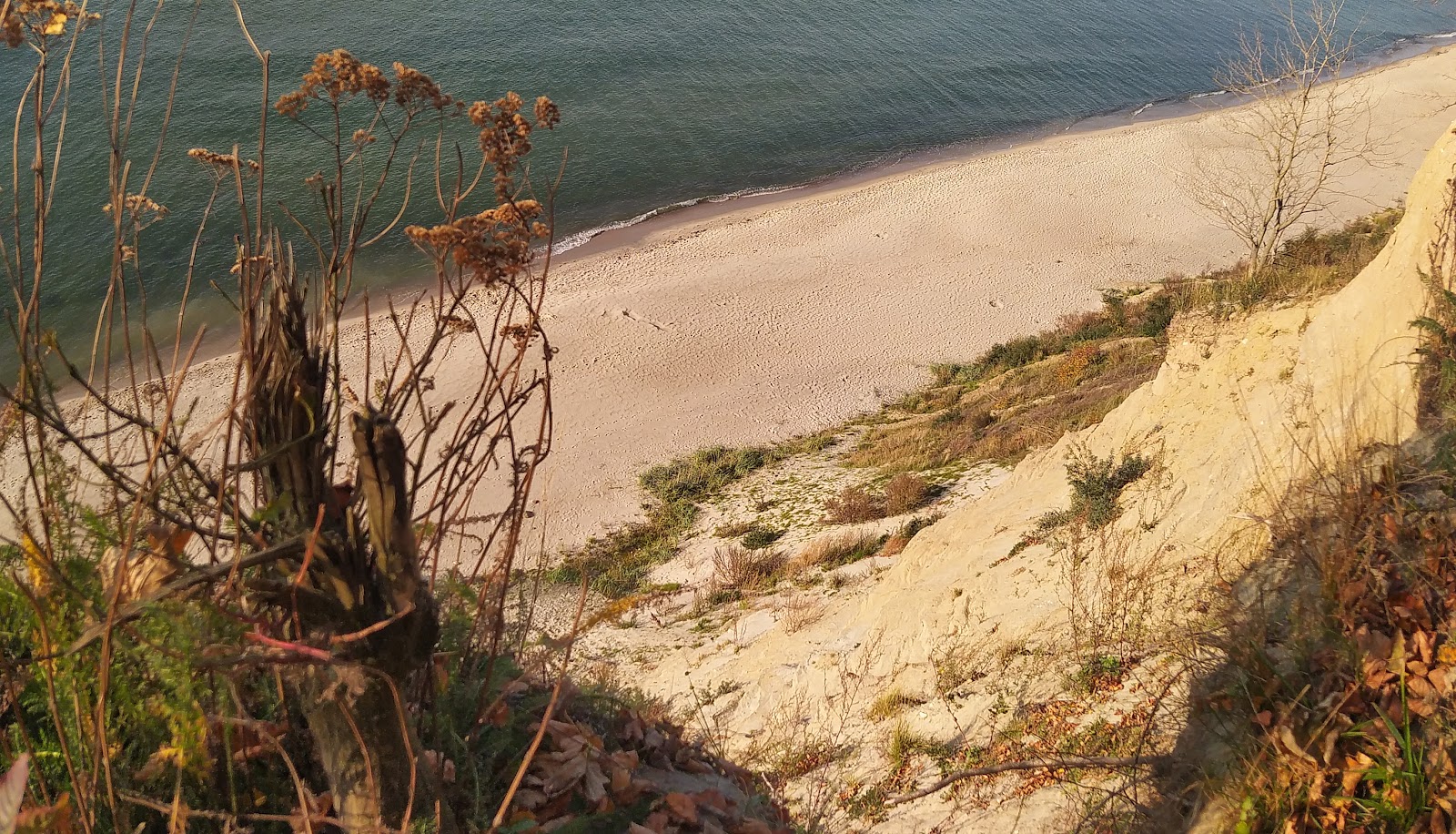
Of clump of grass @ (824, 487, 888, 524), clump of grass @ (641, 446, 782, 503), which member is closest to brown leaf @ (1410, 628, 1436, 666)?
clump of grass @ (824, 487, 888, 524)

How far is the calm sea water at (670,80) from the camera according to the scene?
29250 mm

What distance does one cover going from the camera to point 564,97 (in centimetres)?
3750

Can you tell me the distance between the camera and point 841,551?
43.6ft

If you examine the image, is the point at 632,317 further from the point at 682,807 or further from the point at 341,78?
the point at 341,78

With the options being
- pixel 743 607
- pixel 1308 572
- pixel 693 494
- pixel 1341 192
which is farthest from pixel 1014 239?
pixel 1308 572

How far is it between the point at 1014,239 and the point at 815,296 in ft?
26.7

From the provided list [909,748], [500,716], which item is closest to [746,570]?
[909,748]

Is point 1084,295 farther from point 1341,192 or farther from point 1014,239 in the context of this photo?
point 1341,192

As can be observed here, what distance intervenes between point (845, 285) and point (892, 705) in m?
21.4

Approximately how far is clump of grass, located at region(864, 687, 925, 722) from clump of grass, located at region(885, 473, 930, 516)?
6.10 meters

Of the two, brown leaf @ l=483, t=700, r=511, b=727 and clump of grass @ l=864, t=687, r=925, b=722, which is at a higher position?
brown leaf @ l=483, t=700, r=511, b=727

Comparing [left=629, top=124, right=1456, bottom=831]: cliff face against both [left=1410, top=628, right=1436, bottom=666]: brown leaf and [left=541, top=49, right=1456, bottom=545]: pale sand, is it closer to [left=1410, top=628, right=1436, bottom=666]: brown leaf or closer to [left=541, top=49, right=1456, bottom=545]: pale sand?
[left=1410, top=628, right=1436, bottom=666]: brown leaf

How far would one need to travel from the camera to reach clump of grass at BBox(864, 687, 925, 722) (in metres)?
7.73

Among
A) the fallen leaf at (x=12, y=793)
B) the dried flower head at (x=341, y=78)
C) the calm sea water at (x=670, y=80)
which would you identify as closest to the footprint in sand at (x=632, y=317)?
the calm sea water at (x=670, y=80)
